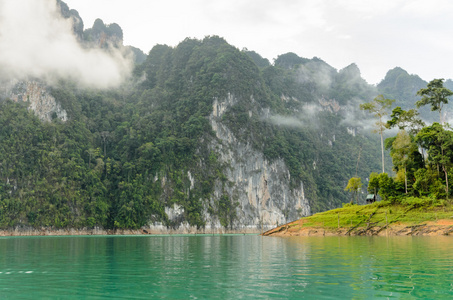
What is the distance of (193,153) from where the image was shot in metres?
126

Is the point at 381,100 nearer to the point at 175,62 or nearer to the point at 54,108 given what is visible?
the point at 54,108


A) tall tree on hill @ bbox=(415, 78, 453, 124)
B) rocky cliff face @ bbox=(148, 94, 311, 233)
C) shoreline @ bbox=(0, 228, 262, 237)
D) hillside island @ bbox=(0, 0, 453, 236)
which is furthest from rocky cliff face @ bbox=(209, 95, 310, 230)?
tall tree on hill @ bbox=(415, 78, 453, 124)

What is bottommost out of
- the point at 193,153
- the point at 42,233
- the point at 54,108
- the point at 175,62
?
the point at 42,233

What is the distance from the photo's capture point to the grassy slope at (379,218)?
4947 centimetres

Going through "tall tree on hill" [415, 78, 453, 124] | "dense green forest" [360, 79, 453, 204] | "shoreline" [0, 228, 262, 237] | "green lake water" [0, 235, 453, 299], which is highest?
"tall tree on hill" [415, 78, 453, 124]

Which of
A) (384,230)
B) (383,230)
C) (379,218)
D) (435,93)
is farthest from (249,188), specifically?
(384,230)

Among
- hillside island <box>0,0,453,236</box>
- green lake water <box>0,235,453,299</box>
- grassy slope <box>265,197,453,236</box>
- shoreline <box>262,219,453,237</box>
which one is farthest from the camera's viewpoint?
hillside island <box>0,0,453,236</box>

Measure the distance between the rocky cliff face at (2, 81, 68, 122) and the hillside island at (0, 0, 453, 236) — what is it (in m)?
0.32

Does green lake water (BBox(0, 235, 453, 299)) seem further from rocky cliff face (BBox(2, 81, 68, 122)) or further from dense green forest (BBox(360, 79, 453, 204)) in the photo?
rocky cliff face (BBox(2, 81, 68, 122))

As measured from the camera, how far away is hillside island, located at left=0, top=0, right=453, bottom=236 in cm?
6397

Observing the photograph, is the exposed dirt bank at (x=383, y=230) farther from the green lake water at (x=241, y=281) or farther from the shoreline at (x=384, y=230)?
the green lake water at (x=241, y=281)

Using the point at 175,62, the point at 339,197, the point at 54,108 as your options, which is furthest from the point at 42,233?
the point at 339,197

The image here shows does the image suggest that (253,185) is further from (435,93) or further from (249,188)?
(435,93)

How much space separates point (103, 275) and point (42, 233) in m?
90.8
